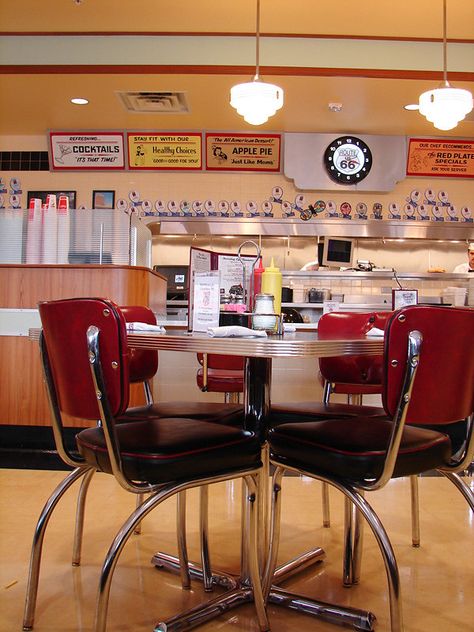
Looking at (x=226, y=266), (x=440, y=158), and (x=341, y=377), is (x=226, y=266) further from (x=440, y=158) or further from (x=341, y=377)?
(x=440, y=158)

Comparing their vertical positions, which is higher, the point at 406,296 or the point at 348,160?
the point at 348,160

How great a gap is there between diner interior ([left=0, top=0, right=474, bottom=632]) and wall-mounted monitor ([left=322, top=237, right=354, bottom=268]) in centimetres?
24

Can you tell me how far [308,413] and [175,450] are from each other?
0.81 metres

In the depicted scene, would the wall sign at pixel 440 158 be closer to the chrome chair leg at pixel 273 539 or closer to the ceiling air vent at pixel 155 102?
the ceiling air vent at pixel 155 102

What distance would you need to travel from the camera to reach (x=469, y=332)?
5.26 feet

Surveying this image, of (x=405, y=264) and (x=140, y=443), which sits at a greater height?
(x=405, y=264)

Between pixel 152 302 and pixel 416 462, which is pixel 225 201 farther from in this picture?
pixel 416 462

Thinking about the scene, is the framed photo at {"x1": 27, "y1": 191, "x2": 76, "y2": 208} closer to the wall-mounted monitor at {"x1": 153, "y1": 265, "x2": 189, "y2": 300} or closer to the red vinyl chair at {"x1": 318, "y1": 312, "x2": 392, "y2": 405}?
the wall-mounted monitor at {"x1": 153, "y1": 265, "x2": 189, "y2": 300}

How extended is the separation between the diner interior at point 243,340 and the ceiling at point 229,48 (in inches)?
0.7

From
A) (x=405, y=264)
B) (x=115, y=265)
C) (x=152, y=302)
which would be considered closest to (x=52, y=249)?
(x=115, y=265)

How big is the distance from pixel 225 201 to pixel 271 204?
1.80 ft

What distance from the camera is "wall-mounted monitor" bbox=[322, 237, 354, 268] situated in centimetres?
666

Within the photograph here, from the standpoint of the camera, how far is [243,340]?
152cm

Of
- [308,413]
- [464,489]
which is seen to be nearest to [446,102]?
[308,413]
